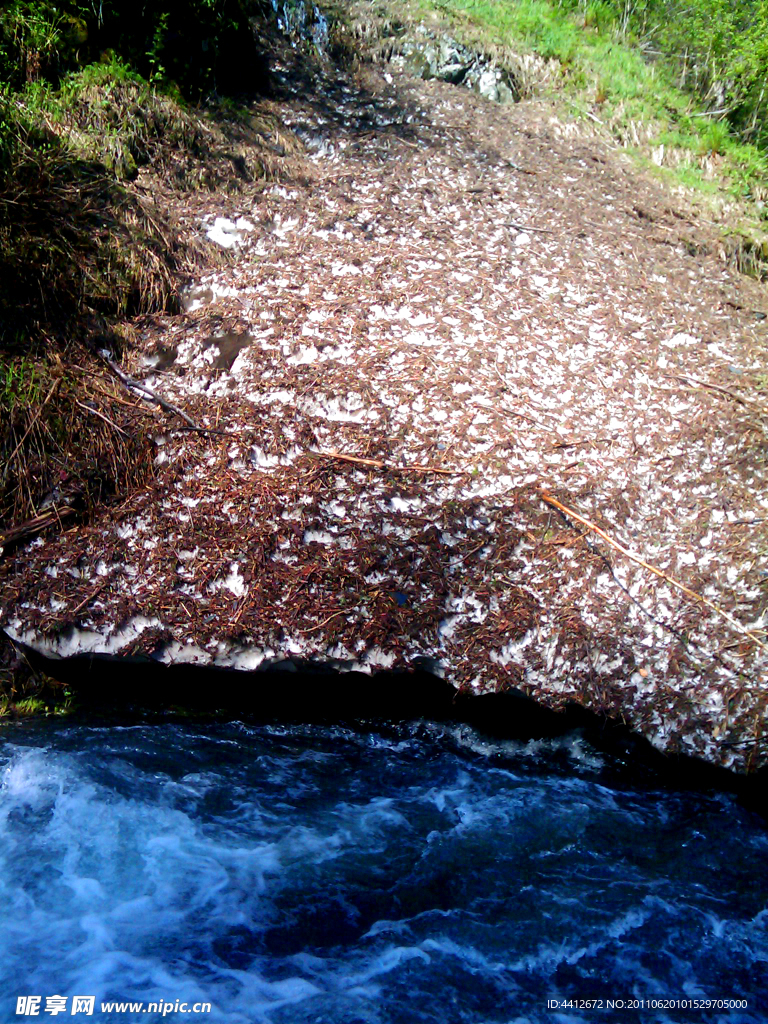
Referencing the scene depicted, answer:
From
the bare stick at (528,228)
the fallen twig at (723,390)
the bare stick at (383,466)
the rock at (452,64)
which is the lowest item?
the bare stick at (383,466)

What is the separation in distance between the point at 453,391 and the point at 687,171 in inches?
171

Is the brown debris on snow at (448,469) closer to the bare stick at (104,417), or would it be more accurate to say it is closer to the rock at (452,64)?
the bare stick at (104,417)

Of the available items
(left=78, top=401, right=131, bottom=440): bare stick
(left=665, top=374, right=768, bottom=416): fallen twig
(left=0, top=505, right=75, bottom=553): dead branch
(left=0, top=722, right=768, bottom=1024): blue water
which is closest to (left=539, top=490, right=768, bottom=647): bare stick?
(left=0, top=722, right=768, bottom=1024): blue water

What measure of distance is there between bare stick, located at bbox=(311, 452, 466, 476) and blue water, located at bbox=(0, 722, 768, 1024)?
1.46 metres

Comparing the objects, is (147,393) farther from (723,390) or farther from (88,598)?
(723,390)

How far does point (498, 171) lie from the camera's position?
641 centimetres

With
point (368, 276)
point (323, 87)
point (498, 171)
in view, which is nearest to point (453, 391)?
point (368, 276)

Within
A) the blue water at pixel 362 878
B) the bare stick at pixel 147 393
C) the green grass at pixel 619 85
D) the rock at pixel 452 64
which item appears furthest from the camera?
the rock at pixel 452 64

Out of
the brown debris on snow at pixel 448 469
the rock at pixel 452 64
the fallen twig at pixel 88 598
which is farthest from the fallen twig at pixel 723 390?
the rock at pixel 452 64

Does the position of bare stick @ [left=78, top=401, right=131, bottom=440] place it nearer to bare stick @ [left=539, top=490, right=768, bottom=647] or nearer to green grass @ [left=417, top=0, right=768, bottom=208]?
bare stick @ [left=539, top=490, right=768, bottom=647]

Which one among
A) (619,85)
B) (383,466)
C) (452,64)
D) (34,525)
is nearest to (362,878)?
(383,466)

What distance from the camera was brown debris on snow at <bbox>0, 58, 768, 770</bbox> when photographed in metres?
3.59

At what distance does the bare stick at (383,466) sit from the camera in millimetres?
4055

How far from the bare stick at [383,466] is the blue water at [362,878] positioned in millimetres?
1459
